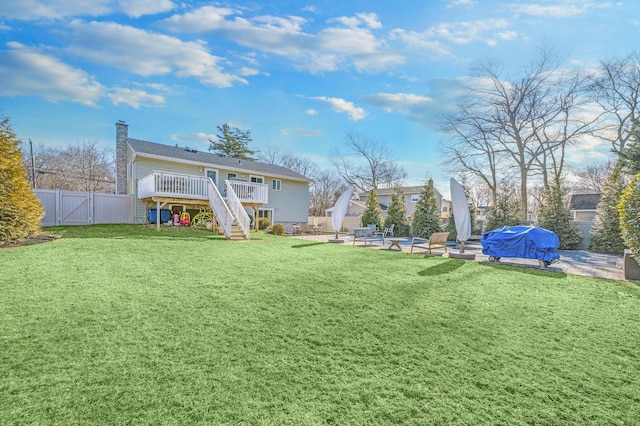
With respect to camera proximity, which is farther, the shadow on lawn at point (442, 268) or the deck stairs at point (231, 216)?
the deck stairs at point (231, 216)

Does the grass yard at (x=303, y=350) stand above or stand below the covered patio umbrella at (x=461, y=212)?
below

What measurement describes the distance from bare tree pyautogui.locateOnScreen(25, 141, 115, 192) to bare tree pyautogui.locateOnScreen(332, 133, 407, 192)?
27154 millimetres

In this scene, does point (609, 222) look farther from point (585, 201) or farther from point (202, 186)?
point (202, 186)

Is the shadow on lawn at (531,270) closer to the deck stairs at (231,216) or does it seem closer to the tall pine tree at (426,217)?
the deck stairs at (231,216)

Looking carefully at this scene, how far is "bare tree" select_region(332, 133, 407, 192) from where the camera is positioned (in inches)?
1478

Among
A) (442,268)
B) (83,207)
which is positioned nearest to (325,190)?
(83,207)

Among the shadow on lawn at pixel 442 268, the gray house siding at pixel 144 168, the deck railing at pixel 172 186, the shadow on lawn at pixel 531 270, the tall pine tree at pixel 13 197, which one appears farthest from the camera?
the gray house siding at pixel 144 168

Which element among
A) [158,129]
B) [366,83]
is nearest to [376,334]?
[366,83]

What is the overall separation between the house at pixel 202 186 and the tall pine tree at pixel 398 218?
730 centimetres

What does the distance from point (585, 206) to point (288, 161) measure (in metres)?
35.2

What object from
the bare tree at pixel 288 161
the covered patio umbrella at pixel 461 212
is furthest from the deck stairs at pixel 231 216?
the bare tree at pixel 288 161

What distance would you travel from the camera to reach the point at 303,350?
3098 millimetres

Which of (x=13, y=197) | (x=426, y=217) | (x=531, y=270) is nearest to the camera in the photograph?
(x=531, y=270)

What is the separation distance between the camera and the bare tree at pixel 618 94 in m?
18.5
